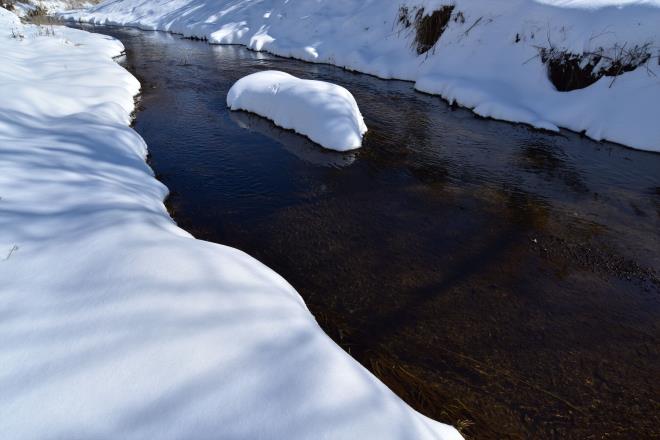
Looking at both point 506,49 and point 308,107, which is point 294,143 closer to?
point 308,107

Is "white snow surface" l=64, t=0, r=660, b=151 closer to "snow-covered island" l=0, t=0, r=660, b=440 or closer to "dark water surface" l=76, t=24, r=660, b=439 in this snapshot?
"snow-covered island" l=0, t=0, r=660, b=440

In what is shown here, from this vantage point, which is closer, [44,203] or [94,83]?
[44,203]

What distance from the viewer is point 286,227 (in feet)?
17.2

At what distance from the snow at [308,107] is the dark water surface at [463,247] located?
303 millimetres

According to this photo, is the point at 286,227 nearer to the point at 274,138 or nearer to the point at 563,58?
the point at 274,138

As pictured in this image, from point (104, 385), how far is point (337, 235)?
3.60m

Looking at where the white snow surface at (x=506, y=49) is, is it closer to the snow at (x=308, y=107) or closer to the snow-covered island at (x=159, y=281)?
the snow-covered island at (x=159, y=281)

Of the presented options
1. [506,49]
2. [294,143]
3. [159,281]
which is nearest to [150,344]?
[159,281]

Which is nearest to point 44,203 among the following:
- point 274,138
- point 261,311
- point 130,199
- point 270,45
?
point 130,199

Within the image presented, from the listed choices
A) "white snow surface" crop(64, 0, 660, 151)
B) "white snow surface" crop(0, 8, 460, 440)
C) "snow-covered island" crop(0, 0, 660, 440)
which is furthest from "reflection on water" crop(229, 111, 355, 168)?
"white snow surface" crop(64, 0, 660, 151)

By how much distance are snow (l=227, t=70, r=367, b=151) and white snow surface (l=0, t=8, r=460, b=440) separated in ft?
15.7

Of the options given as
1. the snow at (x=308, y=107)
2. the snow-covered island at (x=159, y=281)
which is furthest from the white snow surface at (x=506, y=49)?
the snow at (x=308, y=107)

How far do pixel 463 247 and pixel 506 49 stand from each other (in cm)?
932

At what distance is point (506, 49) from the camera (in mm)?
11352
